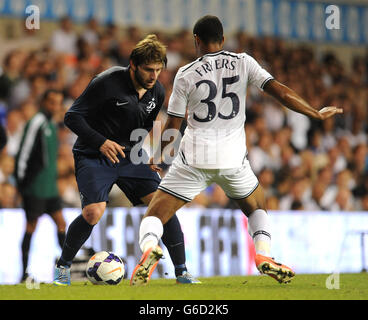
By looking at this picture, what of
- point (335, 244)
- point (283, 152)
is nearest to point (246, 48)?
point (283, 152)

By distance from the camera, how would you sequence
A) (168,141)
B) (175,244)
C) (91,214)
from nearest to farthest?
1. (168,141)
2. (91,214)
3. (175,244)

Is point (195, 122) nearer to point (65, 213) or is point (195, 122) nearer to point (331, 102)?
point (65, 213)

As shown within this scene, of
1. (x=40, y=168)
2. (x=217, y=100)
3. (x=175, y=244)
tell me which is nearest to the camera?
(x=217, y=100)

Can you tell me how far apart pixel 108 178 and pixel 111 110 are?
1.92 feet

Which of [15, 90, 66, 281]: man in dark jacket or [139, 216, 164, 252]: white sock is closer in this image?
[139, 216, 164, 252]: white sock

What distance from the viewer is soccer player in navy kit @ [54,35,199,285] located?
6621 mm

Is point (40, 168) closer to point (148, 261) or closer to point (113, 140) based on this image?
point (113, 140)

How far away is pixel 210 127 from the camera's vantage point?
6105 millimetres

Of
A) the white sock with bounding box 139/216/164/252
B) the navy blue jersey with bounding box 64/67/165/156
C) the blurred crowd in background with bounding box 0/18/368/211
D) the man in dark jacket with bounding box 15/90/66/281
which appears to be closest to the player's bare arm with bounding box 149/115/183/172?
the navy blue jersey with bounding box 64/67/165/156

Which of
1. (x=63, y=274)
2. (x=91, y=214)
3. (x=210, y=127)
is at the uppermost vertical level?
(x=210, y=127)

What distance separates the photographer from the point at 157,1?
1575cm

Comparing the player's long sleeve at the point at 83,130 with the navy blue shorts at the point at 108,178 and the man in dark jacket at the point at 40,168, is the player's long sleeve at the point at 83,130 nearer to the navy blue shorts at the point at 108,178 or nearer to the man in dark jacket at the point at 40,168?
the navy blue shorts at the point at 108,178

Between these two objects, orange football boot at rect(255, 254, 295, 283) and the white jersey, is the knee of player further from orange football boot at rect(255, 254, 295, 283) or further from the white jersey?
orange football boot at rect(255, 254, 295, 283)

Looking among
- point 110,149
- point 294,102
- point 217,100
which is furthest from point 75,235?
point 294,102
